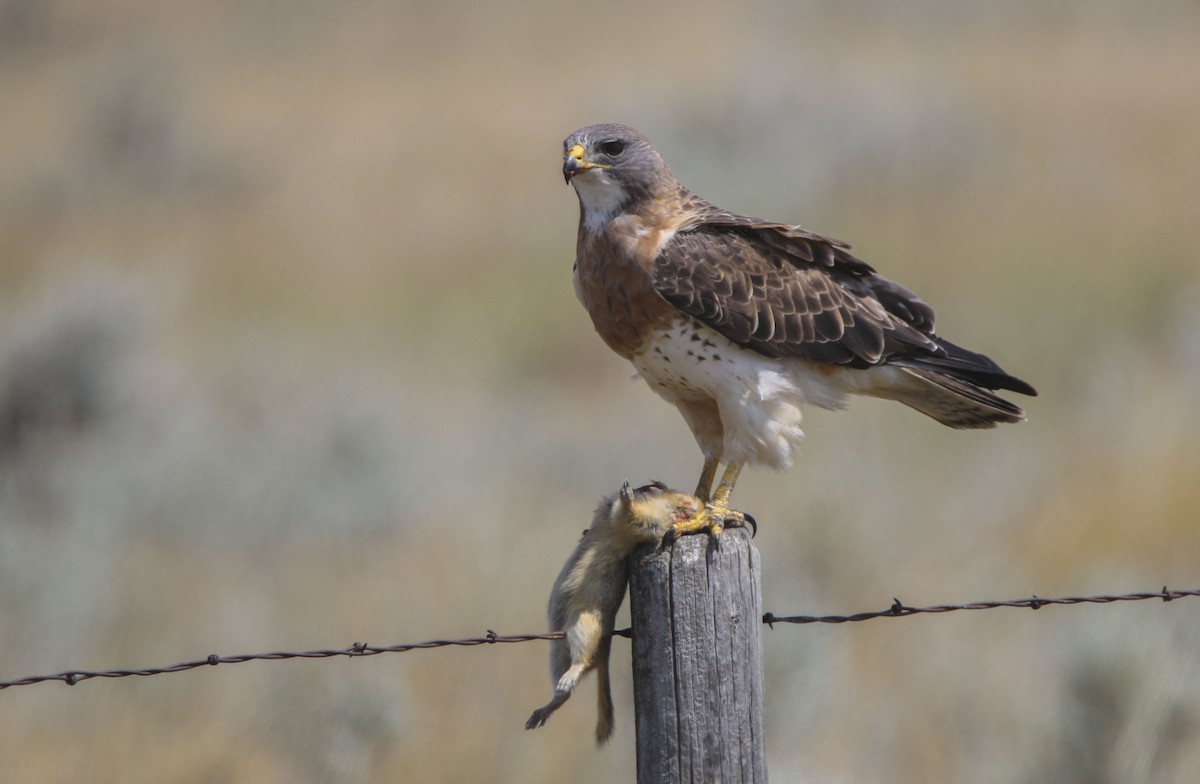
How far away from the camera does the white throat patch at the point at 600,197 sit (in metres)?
4.86

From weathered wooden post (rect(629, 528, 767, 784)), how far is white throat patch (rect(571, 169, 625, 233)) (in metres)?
1.89

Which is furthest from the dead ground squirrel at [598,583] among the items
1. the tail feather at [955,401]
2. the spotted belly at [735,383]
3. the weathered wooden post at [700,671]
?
the tail feather at [955,401]

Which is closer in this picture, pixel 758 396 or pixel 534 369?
pixel 758 396

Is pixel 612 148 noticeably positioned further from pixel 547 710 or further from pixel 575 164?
pixel 547 710

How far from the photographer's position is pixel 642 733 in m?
3.20

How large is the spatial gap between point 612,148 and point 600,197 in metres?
0.18

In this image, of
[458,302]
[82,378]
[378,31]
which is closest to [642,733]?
[82,378]

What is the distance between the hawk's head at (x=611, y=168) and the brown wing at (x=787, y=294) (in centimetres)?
22

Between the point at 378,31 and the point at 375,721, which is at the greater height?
the point at 378,31

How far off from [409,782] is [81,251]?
10.6m

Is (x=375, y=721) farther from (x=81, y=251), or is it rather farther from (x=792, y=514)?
(x=81, y=251)

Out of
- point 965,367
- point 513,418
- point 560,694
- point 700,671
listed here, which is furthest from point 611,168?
point 513,418

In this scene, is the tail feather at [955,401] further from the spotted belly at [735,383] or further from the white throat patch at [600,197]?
the white throat patch at [600,197]

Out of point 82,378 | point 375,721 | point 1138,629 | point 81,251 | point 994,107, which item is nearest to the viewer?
point 375,721
